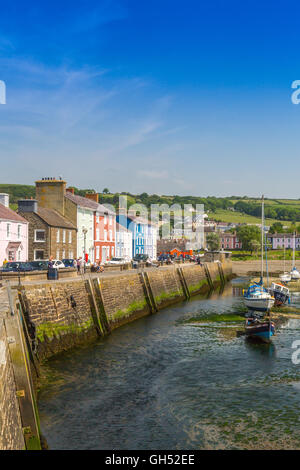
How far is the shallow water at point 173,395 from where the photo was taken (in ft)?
48.5

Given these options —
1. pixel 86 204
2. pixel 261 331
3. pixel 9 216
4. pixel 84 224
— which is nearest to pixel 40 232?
pixel 9 216

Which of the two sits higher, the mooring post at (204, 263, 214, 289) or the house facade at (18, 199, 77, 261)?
the house facade at (18, 199, 77, 261)

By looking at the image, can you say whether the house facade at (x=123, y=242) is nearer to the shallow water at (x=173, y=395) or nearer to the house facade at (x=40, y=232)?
the house facade at (x=40, y=232)

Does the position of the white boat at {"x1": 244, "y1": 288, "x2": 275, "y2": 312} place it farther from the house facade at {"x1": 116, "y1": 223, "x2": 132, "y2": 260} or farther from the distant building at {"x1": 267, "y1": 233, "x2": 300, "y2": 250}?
the distant building at {"x1": 267, "y1": 233, "x2": 300, "y2": 250}

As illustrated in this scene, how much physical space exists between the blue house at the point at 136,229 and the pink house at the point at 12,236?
30.0m

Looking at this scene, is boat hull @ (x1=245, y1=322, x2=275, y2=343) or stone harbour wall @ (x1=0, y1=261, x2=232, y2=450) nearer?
stone harbour wall @ (x1=0, y1=261, x2=232, y2=450)

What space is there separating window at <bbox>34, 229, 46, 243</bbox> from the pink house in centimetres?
115

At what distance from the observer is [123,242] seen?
72.8 m

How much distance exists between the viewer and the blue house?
78494 millimetres

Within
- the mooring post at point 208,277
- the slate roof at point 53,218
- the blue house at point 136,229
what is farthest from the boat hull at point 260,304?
the blue house at point 136,229

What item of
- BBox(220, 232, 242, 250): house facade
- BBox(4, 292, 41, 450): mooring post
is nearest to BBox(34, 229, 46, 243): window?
BBox(4, 292, 41, 450): mooring post

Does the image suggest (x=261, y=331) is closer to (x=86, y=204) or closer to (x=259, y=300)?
(x=259, y=300)

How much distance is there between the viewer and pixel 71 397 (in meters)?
17.9

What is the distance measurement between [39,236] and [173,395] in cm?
3520
